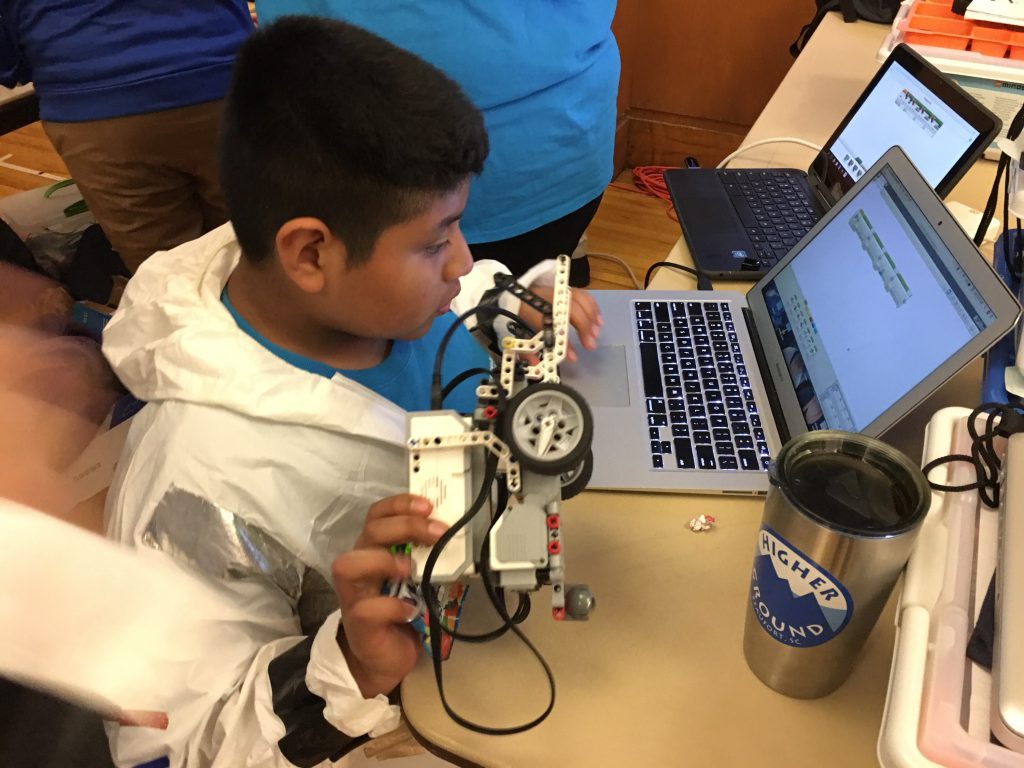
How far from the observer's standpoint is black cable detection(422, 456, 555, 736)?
49cm

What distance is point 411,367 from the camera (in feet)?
2.87

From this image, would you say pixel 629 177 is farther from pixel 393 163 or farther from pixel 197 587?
pixel 197 587

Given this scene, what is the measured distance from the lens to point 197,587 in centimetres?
64

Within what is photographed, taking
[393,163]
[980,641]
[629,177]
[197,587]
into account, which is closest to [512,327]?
[393,163]

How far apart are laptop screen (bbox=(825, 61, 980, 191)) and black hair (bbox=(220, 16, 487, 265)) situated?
0.62m

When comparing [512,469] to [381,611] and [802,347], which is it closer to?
[381,611]

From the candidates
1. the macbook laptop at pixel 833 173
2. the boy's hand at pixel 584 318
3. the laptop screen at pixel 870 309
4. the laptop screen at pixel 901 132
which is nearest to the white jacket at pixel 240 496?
the boy's hand at pixel 584 318

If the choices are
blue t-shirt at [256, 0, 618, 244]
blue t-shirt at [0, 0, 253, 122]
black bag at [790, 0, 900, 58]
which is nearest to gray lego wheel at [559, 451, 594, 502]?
blue t-shirt at [256, 0, 618, 244]

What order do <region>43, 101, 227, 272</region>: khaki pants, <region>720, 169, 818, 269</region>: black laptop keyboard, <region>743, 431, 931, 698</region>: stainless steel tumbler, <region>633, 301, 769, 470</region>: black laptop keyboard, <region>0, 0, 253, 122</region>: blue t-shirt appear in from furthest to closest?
<region>43, 101, 227, 272</region>: khaki pants
<region>0, 0, 253, 122</region>: blue t-shirt
<region>720, 169, 818, 269</region>: black laptop keyboard
<region>633, 301, 769, 470</region>: black laptop keyboard
<region>743, 431, 931, 698</region>: stainless steel tumbler

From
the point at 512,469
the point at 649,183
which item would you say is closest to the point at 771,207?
the point at 512,469

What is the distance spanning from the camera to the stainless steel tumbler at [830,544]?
47cm

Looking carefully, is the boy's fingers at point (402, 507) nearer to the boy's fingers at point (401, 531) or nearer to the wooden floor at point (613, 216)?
the boy's fingers at point (401, 531)

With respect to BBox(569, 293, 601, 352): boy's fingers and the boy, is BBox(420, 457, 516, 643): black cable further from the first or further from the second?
BBox(569, 293, 601, 352): boy's fingers

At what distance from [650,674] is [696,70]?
2.41m
